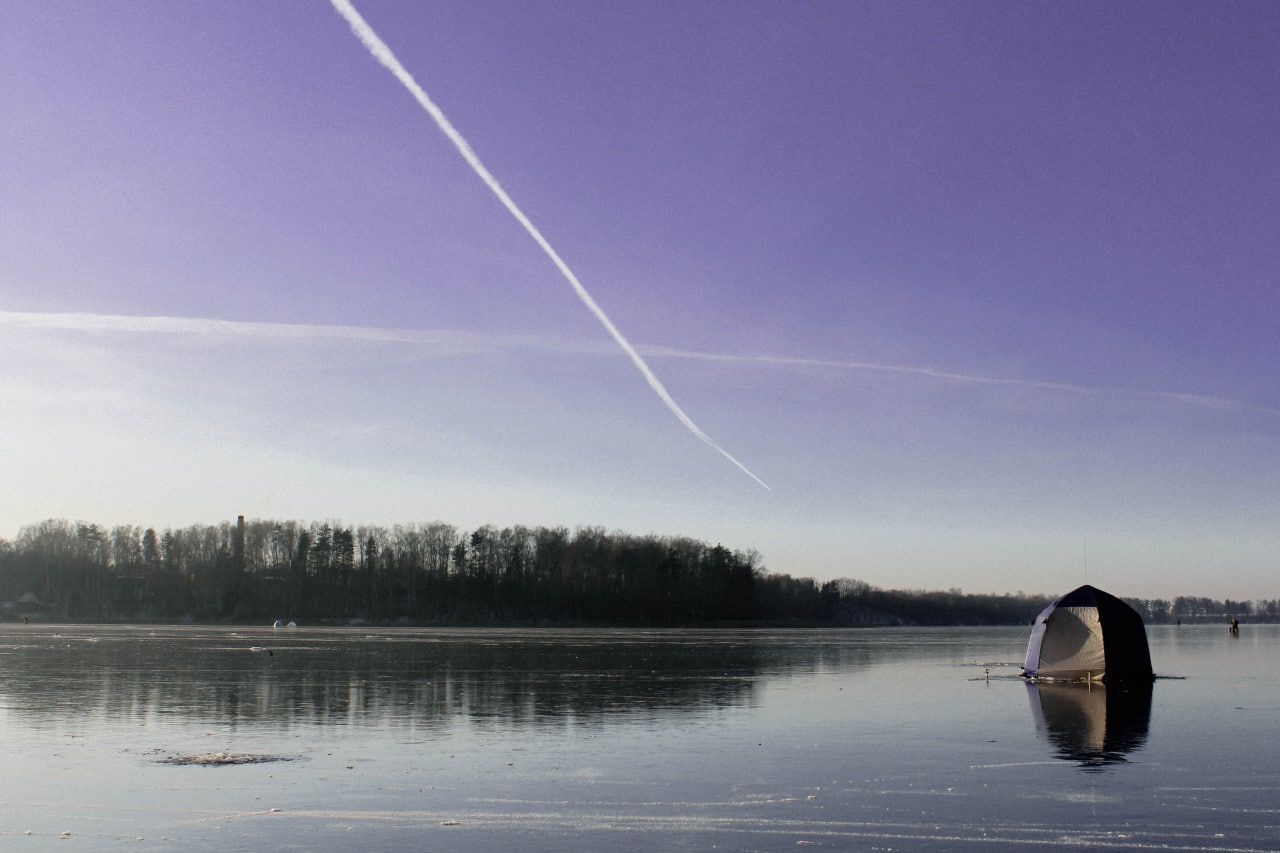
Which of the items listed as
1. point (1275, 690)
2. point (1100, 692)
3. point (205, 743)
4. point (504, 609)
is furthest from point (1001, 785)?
point (504, 609)

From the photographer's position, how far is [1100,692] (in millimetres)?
36875

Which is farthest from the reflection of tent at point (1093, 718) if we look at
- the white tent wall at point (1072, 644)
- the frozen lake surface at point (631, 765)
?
the white tent wall at point (1072, 644)

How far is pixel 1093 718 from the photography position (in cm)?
2859

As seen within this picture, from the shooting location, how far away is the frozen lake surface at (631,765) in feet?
47.9

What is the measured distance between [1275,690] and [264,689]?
33.1m

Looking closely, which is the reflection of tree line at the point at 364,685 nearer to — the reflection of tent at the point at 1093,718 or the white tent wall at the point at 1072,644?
the reflection of tent at the point at 1093,718

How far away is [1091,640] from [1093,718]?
12.0 m

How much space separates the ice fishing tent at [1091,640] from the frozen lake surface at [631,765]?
5.89 feet

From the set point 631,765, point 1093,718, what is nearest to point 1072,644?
point 1093,718

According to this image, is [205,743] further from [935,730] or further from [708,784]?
[935,730]

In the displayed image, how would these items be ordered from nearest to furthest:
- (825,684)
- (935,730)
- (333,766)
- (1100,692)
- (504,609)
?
(333,766) → (935,730) → (1100,692) → (825,684) → (504,609)

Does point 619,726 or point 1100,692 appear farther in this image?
point 1100,692

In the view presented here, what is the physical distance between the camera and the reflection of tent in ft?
73.3

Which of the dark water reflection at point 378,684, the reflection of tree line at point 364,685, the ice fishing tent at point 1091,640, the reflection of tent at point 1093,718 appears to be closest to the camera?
the reflection of tent at point 1093,718
